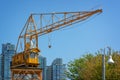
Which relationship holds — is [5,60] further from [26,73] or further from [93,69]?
[93,69]

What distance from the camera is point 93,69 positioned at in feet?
252

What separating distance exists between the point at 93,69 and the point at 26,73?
19.0 m

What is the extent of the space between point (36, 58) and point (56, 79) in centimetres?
6838

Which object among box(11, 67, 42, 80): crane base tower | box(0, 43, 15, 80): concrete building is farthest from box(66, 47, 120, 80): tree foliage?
box(0, 43, 15, 80): concrete building

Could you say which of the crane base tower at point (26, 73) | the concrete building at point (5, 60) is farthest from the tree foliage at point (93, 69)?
the concrete building at point (5, 60)

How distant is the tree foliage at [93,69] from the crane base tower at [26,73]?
857 cm

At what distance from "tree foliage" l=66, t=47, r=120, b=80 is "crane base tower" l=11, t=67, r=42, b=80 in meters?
8.57

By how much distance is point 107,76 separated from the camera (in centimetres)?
7081

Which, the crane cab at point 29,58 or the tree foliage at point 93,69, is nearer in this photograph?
the tree foliage at point 93,69

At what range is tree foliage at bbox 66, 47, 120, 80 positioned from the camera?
70.5 metres

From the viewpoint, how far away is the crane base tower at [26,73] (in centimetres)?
8819

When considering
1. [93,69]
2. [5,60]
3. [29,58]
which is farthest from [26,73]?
[5,60]

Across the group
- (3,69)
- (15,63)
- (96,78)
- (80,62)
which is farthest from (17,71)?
(3,69)

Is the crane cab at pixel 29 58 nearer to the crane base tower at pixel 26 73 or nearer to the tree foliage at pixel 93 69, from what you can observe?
the crane base tower at pixel 26 73
